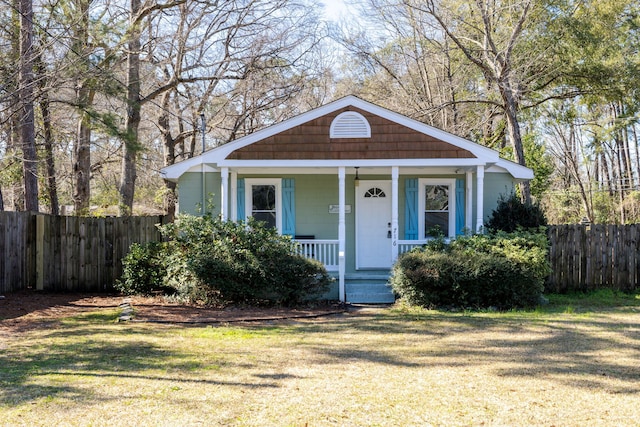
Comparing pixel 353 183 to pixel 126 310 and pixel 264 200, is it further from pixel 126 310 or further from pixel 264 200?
pixel 126 310

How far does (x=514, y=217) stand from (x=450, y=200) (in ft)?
6.06

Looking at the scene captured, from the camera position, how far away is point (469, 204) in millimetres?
13156

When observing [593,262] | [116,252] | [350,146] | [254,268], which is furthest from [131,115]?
[593,262]

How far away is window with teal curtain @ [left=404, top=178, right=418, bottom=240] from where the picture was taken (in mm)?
13812

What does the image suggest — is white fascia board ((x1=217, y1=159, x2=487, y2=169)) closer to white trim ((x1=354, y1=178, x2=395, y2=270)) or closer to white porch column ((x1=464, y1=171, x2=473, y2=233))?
white porch column ((x1=464, y1=171, x2=473, y2=233))

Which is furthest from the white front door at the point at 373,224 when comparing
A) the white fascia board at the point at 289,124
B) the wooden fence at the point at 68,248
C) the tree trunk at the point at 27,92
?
the tree trunk at the point at 27,92

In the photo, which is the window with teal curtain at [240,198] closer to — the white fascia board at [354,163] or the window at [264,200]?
the window at [264,200]

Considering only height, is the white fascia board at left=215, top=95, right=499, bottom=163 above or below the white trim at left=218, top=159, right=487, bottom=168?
above

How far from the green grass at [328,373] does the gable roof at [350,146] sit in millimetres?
4209

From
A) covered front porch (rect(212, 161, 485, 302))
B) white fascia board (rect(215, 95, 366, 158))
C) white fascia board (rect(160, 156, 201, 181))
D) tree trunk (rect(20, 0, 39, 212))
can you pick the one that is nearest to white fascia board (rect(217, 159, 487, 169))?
white fascia board (rect(215, 95, 366, 158))

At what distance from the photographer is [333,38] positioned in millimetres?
24000

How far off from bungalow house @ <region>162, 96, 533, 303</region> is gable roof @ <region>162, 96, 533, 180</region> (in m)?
0.02

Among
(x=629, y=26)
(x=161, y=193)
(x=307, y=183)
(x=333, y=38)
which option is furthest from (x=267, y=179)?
(x=629, y=26)

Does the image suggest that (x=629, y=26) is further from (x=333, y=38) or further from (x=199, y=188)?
(x=199, y=188)
